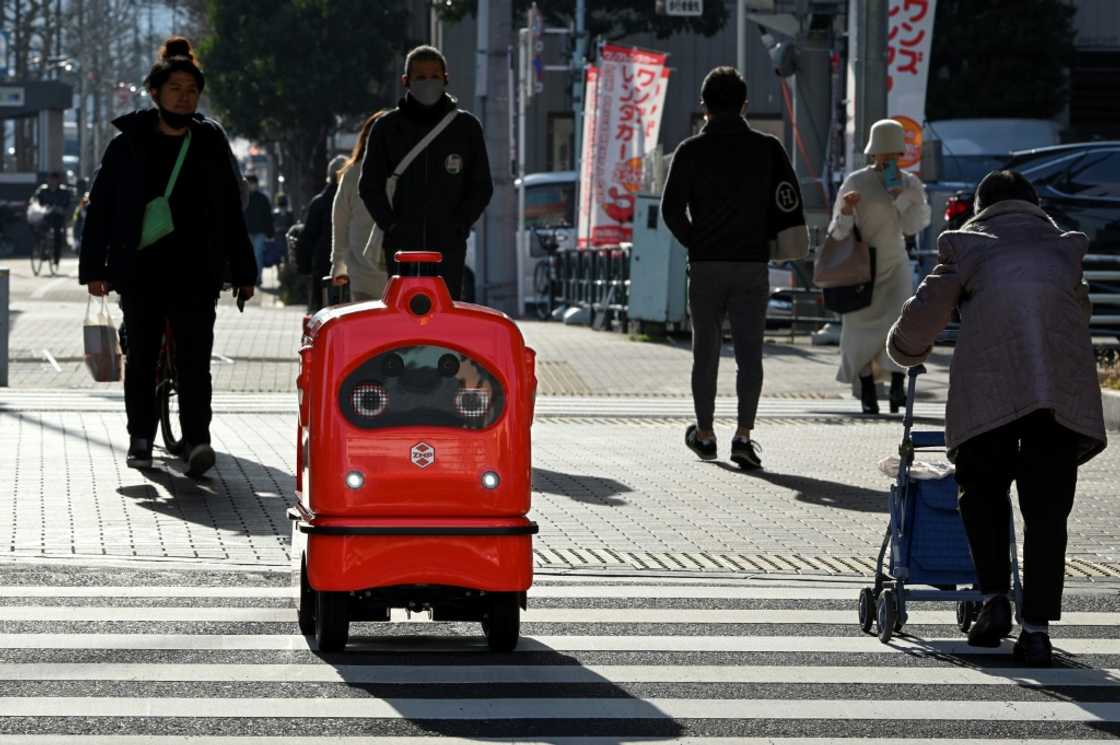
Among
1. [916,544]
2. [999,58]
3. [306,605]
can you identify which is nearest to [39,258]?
[999,58]

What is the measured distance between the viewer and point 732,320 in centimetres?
1149

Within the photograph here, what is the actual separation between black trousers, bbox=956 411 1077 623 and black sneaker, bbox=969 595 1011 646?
4 centimetres

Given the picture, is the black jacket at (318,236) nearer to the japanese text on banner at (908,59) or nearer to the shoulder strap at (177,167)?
the shoulder strap at (177,167)

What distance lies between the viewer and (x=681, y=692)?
20.1ft

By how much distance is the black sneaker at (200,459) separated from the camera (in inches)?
406

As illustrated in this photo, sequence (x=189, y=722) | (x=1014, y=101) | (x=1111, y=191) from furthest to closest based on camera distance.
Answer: (x=1014, y=101) < (x=1111, y=191) < (x=189, y=722)

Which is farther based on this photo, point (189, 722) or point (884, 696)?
point (884, 696)

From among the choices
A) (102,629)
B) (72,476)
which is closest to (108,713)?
(102,629)

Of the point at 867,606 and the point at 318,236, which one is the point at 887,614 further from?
the point at 318,236

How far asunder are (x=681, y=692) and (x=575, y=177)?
26.2 m

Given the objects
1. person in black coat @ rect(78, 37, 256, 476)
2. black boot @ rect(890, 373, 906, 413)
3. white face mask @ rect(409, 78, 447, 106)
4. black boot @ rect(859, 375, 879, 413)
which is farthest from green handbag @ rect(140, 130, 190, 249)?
black boot @ rect(859, 375, 879, 413)

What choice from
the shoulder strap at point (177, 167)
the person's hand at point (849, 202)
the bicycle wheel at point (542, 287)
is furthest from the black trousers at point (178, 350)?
the bicycle wheel at point (542, 287)

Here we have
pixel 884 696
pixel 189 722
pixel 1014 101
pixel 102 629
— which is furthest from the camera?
pixel 1014 101

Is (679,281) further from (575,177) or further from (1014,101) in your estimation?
(1014,101)
